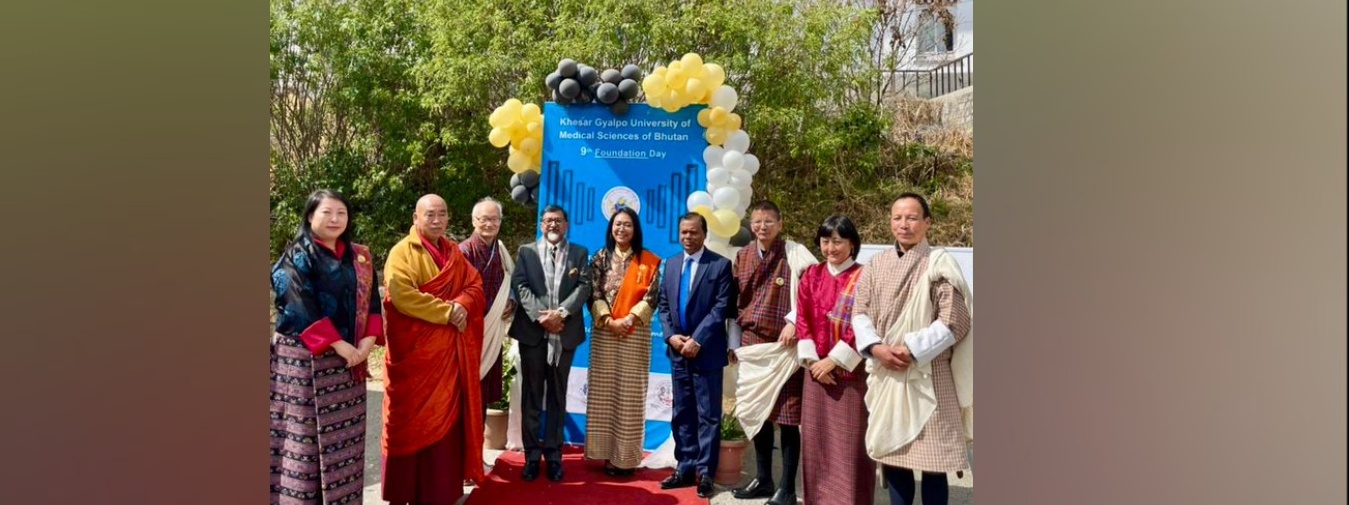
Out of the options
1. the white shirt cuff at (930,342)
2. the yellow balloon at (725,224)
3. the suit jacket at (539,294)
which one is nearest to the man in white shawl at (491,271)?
the suit jacket at (539,294)

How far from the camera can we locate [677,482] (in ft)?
14.8

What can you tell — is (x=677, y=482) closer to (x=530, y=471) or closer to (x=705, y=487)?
(x=705, y=487)

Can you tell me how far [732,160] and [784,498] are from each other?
75.7 inches

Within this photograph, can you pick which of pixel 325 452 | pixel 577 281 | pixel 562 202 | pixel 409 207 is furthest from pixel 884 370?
pixel 409 207

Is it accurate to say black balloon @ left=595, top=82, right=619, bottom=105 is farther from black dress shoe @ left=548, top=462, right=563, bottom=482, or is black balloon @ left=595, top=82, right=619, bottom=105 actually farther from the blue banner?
black dress shoe @ left=548, top=462, right=563, bottom=482

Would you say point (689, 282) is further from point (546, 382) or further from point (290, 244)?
point (290, 244)

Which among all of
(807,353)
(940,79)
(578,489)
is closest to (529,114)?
(578,489)

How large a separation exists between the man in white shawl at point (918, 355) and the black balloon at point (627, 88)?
222 centimetres

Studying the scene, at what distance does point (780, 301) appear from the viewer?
172 inches

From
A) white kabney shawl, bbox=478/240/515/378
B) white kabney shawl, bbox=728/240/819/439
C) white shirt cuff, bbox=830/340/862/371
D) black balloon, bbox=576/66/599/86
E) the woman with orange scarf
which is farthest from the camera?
black balloon, bbox=576/66/599/86

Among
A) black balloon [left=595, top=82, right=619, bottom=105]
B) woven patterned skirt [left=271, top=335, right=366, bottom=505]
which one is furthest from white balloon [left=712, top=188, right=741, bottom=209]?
woven patterned skirt [left=271, top=335, right=366, bottom=505]

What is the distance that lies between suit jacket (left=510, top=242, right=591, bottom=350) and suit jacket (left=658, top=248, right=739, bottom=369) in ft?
1.46

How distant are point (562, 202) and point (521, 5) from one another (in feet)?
12.5

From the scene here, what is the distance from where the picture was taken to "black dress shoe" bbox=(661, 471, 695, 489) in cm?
449
